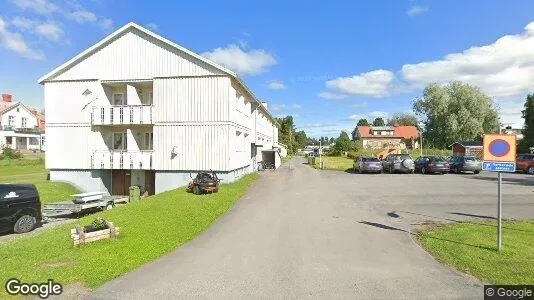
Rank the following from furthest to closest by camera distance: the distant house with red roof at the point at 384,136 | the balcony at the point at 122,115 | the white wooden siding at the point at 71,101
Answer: the distant house with red roof at the point at 384,136 → the white wooden siding at the point at 71,101 → the balcony at the point at 122,115

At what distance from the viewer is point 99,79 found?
867 inches

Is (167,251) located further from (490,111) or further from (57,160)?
(490,111)

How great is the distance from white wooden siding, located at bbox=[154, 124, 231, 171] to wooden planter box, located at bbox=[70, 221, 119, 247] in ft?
38.5

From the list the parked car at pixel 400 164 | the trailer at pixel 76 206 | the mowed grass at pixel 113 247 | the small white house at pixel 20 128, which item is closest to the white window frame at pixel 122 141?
the trailer at pixel 76 206

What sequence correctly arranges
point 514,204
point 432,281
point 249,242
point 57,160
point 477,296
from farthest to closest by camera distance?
point 57,160, point 514,204, point 249,242, point 432,281, point 477,296

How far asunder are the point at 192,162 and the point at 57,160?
9442 mm

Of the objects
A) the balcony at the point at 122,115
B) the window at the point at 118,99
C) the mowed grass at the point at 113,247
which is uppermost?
the window at the point at 118,99

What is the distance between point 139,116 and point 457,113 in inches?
2181

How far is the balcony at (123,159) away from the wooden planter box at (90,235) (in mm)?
12797

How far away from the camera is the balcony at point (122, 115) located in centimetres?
2145

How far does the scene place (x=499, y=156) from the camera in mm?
7766

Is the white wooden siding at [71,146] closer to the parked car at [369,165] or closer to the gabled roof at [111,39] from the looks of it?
the gabled roof at [111,39]

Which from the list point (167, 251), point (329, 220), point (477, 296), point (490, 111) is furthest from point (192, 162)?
point (490, 111)

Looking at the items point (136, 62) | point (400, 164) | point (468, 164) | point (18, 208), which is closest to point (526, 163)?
point (468, 164)
